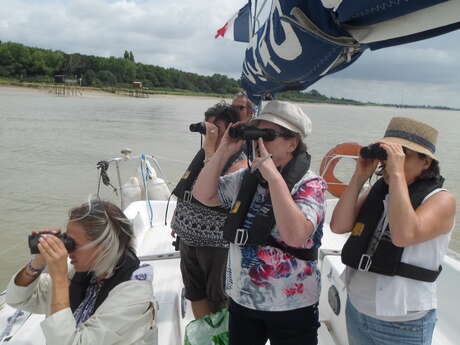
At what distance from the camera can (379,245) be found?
4.05ft

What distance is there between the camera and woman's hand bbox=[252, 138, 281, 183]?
120cm

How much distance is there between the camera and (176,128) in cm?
2077

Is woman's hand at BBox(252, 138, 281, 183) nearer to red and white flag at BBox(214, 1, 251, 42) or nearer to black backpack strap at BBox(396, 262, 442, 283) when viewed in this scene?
black backpack strap at BBox(396, 262, 442, 283)

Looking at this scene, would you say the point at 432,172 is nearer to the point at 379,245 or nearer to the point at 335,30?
the point at 379,245

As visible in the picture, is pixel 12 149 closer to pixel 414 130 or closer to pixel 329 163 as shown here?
pixel 329 163

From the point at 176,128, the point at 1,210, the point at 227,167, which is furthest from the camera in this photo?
the point at 176,128

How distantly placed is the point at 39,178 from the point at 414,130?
31.2 ft

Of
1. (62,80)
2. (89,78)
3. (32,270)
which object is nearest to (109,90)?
(62,80)

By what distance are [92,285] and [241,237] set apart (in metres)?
0.55

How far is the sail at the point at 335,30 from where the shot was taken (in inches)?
31.4

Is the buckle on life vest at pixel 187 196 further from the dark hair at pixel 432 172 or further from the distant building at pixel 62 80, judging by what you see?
the distant building at pixel 62 80

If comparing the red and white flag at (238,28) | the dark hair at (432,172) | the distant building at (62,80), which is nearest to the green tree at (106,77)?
the distant building at (62,80)

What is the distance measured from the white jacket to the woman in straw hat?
2.26 ft

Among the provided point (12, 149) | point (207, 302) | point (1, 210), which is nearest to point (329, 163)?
A: point (207, 302)
